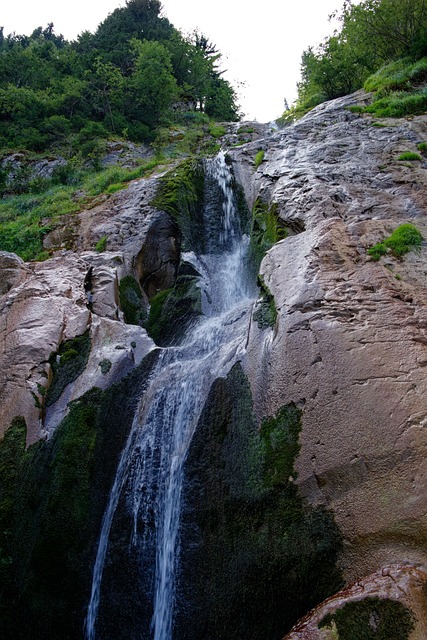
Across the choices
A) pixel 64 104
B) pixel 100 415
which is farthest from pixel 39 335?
pixel 64 104

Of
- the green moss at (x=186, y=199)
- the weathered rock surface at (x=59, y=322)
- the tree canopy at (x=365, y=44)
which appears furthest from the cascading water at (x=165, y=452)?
the tree canopy at (x=365, y=44)

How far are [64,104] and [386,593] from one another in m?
27.2

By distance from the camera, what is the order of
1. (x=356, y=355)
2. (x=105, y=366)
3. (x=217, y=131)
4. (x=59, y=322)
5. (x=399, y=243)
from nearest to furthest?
1. (x=356, y=355)
2. (x=399, y=243)
3. (x=105, y=366)
4. (x=59, y=322)
5. (x=217, y=131)

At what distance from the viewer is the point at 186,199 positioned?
12.2 m

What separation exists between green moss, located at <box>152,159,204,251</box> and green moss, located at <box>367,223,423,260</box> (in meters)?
5.83

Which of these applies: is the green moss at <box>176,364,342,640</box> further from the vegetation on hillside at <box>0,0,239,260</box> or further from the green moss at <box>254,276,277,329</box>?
the vegetation on hillside at <box>0,0,239,260</box>

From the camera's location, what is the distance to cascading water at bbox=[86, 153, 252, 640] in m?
4.93

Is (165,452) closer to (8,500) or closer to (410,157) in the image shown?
(8,500)

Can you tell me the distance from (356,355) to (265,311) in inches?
67.5

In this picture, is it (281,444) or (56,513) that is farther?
(56,513)

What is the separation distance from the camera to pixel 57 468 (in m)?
5.68

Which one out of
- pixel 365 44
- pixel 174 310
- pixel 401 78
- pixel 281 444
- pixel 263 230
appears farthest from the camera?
pixel 365 44

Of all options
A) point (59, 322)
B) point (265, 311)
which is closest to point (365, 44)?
point (265, 311)

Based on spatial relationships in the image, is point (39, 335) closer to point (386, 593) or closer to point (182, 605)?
point (182, 605)
